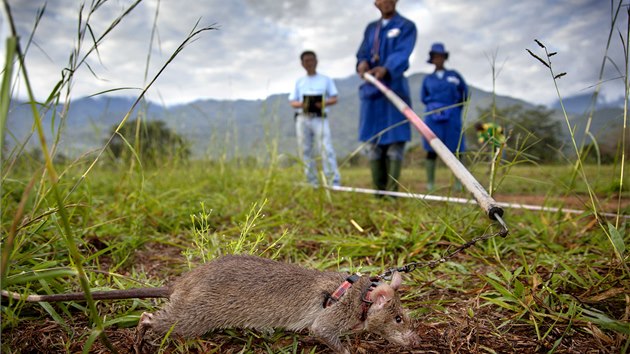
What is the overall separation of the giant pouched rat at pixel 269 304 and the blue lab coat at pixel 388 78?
363 centimetres

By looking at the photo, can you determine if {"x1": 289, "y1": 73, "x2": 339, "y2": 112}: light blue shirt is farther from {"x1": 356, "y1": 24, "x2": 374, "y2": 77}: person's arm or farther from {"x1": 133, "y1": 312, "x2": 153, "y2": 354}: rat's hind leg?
{"x1": 133, "y1": 312, "x2": 153, "y2": 354}: rat's hind leg

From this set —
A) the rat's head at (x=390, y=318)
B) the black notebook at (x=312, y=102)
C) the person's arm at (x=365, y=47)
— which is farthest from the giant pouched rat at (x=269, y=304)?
the person's arm at (x=365, y=47)

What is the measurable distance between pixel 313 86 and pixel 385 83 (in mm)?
2053

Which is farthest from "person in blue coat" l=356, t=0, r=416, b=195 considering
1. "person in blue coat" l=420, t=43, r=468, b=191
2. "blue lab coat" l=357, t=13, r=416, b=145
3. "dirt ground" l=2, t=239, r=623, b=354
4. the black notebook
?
"dirt ground" l=2, t=239, r=623, b=354

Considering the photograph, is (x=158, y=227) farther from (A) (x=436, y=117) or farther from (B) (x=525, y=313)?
(A) (x=436, y=117)

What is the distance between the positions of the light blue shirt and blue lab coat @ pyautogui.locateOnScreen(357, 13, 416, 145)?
140 cm

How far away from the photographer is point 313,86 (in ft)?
22.5

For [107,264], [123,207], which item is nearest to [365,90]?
[123,207]

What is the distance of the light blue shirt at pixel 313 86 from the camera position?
6.80m

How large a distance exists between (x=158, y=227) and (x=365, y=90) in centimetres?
347

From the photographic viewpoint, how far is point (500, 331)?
1.52 meters

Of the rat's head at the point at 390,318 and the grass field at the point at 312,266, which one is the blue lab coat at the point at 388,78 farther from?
the rat's head at the point at 390,318

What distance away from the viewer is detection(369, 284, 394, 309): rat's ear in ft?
4.61

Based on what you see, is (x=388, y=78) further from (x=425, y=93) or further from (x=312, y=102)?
(x=425, y=93)
